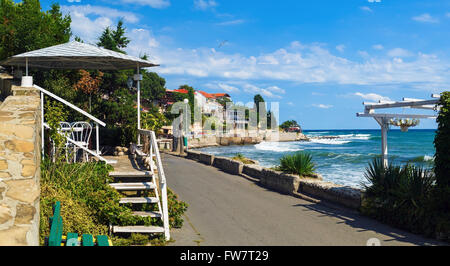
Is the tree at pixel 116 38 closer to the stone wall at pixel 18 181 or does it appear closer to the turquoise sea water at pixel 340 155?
the turquoise sea water at pixel 340 155

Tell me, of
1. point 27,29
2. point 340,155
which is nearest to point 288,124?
point 340,155

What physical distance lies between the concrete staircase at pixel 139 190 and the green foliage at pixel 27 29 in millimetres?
11301

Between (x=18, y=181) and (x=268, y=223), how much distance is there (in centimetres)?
524

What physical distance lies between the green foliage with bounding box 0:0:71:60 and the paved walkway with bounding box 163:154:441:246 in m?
10.2

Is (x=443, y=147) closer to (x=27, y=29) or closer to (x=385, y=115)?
(x=385, y=115)

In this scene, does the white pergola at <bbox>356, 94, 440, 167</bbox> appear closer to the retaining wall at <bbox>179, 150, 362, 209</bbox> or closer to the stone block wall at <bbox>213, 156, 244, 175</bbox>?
the retaining wall at <bbox>179, 150, 362, 209</bbox>

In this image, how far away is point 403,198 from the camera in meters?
8.02

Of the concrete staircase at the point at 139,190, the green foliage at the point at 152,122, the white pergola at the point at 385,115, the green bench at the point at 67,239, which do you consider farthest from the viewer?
the green foliage at the point at 152,122

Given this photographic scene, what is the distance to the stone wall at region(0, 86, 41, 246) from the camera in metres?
4.04

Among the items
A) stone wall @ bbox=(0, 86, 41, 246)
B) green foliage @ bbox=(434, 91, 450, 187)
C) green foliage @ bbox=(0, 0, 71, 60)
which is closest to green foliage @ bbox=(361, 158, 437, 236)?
green foliage @ bbox=(434, 91, 450, 187)

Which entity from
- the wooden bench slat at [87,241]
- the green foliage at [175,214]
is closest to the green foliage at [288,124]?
the green foliage at [175,214]

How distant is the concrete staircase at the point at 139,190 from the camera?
267 inches
